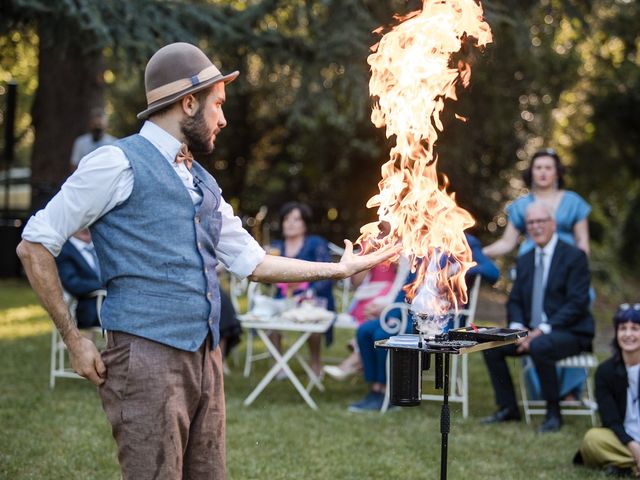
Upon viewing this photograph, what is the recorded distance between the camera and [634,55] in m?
16.4

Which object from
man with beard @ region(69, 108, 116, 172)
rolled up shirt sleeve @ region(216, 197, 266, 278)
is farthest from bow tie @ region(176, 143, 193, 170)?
man with beard @ region(69, 108, 116, 172)

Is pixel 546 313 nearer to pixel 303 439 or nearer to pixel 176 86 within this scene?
pixel 303 439

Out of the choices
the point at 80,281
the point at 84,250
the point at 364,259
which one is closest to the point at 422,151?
the point at 364,259

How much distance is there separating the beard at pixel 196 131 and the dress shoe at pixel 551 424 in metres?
4.20

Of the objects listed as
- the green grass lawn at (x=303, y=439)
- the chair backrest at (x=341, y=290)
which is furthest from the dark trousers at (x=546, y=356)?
the chair backrest at (x=341, y=290)

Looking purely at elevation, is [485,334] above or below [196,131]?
below

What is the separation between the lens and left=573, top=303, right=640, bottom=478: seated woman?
205 inches

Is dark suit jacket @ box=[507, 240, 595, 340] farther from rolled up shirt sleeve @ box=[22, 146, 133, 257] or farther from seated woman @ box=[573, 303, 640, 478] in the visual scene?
rolled up shirt sleeve @ box=[22, 146, 133, 257]

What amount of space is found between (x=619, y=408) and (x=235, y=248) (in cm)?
320

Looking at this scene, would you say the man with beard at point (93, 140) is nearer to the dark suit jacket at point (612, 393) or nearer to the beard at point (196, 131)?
the dark suit jacket at point (612, 393)

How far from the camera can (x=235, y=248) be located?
3125mm

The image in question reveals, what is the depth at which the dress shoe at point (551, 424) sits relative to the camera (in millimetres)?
6262

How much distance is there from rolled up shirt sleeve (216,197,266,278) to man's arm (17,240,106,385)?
1.97 feet

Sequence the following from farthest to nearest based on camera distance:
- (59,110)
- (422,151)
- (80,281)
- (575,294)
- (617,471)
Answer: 1. (59,110)
2. (80,281)
3. (575,294)
4. (617,471)
5. (422,151)
